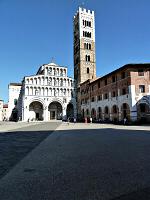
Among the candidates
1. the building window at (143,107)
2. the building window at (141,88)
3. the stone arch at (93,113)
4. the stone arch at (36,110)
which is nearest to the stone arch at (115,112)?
the building window at (143,107)

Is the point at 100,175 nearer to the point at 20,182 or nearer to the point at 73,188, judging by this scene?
the point at 73,188

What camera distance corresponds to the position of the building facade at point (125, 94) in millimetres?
35500

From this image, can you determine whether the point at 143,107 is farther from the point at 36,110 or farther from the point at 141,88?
the point at 36,110

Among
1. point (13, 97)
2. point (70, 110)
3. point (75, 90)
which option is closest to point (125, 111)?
point (75, 90)

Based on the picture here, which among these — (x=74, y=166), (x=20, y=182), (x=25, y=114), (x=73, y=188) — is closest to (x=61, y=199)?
(x=73, y=188)

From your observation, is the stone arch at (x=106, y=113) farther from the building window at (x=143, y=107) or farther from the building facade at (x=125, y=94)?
the building window at (x=143, y=107)

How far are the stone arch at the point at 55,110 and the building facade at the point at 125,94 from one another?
71.5 ft

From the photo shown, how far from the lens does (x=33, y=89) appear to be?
213 feet

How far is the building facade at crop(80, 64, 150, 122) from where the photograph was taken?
3550 cm

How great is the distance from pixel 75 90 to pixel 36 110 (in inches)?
569

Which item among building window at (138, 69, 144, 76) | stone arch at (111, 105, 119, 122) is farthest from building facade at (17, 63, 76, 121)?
building window at (138, 69, 144, 76)

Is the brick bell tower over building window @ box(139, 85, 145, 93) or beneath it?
over

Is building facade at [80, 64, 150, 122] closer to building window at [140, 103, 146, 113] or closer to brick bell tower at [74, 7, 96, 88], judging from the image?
building window at [140, 103, 146, 113]

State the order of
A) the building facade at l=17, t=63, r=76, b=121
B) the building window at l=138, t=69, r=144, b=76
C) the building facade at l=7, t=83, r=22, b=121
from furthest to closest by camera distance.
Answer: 1. the building facade at l=7, t=83, r=22, b=121
2. the building facade at l=17, t=63, r=76, b=121
3. the building window at l=138, t=69, r=144, b=76
